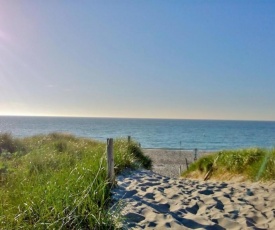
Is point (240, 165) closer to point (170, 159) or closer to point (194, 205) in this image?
point (194, 205)

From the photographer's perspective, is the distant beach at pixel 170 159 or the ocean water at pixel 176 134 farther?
the ocean water at pixel 176 134

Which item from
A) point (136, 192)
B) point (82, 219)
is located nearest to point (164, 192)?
point (136, 192)

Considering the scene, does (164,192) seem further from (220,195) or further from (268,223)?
(268,223)

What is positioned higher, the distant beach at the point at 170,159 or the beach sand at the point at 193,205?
the beach sand at the point at 193,205

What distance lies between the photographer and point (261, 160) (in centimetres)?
974

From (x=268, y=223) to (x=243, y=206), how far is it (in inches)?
34.1

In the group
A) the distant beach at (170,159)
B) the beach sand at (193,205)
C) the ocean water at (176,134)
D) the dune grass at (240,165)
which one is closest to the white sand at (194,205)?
the beach sand at (193,205)

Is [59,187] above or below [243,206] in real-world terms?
above

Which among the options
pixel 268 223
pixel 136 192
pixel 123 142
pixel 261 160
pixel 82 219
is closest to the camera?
pixel 82 219

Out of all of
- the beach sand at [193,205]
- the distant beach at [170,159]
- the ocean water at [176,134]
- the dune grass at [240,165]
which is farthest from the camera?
the ocean water at [176,134]

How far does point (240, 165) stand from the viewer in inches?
411

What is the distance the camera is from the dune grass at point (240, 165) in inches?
353

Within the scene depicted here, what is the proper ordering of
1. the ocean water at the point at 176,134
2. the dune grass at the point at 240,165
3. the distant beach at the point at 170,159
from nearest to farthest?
the dune grass at the point at 240,165 → the distant beach at the point at 170,159 → the ocean water at the point at 176,134

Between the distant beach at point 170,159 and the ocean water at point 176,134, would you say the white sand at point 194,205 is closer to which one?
the distant beach at point 170,159
